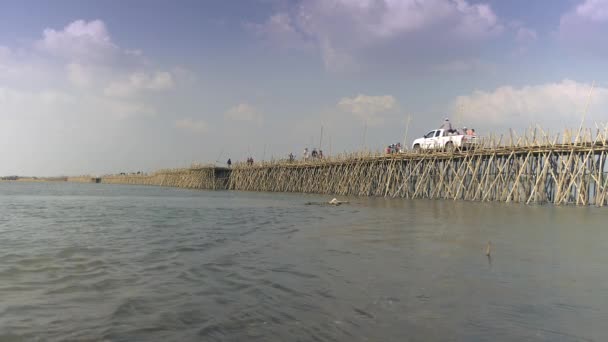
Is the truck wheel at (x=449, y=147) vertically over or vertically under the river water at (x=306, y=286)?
over

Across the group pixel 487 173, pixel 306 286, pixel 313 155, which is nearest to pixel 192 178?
pixel 313 155

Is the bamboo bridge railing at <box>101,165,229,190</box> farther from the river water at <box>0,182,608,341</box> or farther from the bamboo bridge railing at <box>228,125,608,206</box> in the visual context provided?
the river water at <box>0,182,608,341</box>

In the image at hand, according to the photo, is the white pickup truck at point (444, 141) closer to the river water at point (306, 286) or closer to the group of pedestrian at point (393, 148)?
the group of pedestrian at point (393, 148)

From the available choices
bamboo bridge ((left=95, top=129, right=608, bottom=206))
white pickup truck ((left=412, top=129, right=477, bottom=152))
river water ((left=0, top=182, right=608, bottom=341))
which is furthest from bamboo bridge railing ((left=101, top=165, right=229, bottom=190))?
river water ((left=0, top=182, right=608, bottom=341))

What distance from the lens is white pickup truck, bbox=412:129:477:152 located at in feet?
80.5

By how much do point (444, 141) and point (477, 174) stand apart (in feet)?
9.06

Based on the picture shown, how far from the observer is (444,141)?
2561cm

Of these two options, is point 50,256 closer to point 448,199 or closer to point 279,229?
point 279,229

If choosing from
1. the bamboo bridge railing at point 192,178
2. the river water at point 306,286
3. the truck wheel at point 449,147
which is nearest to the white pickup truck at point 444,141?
the truck wheel at point 449,147

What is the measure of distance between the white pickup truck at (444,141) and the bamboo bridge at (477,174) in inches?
17.8

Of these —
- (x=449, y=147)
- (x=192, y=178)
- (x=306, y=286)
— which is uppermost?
(x=449, y=147)

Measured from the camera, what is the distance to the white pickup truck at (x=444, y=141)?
24531 millimetres

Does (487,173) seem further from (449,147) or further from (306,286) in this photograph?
(306,286)

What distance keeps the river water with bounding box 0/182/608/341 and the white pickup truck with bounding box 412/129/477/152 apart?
1383 centimetres
